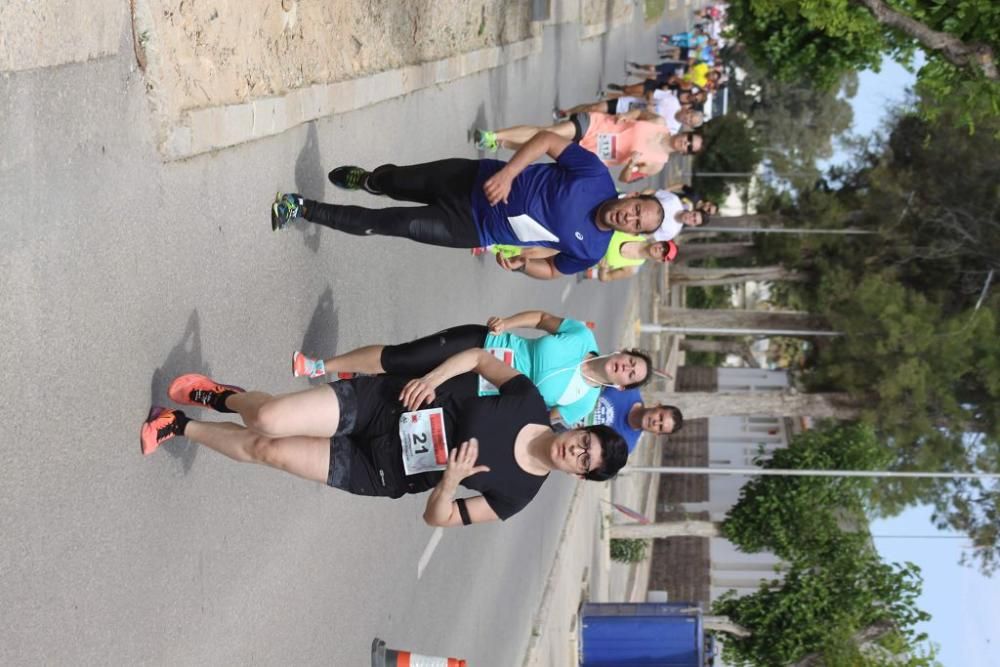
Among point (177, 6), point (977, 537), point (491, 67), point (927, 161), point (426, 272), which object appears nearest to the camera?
point (177, 6)

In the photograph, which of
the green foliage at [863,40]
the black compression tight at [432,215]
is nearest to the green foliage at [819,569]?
the green foliage at [863,40]

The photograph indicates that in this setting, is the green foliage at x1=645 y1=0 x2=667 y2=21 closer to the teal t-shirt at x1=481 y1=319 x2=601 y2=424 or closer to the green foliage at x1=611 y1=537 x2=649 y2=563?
the green foliage at x1=611 y1=537 x2=649 y2=563

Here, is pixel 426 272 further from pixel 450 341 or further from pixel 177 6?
pixel 177 6

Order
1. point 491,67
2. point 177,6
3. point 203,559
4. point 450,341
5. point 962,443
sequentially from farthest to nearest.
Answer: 1. point 962,443
2. point 491,67
3. point 450,341
4. point 203,559
5. point 177,6

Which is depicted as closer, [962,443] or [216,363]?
[216,363]

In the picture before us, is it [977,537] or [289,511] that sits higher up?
[977,537]

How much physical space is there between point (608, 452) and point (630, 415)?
2.83 metres

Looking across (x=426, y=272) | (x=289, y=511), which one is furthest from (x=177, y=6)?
(x=426, y=272)

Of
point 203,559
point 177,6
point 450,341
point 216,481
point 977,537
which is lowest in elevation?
point 203,559

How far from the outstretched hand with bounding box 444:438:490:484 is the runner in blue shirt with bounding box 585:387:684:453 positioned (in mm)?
2832

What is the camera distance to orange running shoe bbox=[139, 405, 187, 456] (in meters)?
5.35

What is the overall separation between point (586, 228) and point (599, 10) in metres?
16.6

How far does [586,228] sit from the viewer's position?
7.13 meters

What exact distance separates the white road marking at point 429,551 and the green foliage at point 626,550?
1310 centimetres
